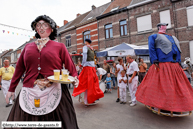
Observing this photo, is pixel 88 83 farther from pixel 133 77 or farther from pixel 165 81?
pixel 165 81

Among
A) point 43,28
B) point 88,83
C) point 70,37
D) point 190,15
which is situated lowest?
point 88,83

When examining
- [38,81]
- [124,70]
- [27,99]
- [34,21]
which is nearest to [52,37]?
[34,21]

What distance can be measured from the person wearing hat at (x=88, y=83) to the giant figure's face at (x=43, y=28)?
8.40 feet

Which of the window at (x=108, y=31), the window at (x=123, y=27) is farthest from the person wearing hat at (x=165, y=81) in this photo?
the window at (x=108, y=31)

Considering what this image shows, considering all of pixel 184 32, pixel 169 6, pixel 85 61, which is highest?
pixel 169 6

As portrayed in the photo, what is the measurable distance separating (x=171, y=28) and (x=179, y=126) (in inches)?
442

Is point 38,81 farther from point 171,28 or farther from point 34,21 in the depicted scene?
point 171,28

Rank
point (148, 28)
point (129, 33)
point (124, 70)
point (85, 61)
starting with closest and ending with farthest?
point (85, 61) → point (124, 70) → point (148, 28) → point (129, 33)

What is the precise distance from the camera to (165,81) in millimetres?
3111

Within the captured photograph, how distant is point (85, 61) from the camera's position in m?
4.56

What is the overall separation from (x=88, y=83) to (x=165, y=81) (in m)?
2.40

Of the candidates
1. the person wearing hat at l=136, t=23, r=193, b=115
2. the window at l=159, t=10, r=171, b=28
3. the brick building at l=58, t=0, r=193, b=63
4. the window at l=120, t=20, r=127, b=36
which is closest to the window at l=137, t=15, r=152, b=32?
the brick building at l=58, t=0, r=193, b=63

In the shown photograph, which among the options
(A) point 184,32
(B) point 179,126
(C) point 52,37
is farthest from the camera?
(A) point 184,32

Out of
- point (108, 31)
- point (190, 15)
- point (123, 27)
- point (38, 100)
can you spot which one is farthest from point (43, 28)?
point (108, 31)
